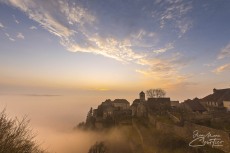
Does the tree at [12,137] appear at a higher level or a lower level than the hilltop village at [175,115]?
lower

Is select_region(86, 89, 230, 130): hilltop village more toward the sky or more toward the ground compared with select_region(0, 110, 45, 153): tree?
more toward the sky

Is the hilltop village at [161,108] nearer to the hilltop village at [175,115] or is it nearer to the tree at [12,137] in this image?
the hilltop village at [175,115]

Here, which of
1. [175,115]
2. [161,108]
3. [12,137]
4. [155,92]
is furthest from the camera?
[155,92]

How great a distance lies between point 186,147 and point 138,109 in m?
44.4

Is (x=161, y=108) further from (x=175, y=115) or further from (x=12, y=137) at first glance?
(x=12, y=137)

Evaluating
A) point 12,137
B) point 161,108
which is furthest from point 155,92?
point 12,137

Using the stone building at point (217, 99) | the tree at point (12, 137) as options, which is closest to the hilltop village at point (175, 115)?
the stone building at point (217, 99)

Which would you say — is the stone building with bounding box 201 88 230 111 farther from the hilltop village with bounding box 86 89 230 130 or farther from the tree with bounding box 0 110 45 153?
the tree with bounding box 0 110 45 153

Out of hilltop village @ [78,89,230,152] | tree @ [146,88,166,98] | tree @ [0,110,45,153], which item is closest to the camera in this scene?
tree @ [0,110,45,153]

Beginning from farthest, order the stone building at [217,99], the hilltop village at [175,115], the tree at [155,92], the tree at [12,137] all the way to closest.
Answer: the tree at [155,92], the stone building at [217,99], the hilltop village at [175,115], the tree at [12,137]

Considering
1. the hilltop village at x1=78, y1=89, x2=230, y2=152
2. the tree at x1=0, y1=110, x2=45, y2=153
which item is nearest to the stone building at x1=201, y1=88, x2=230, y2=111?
the hilltop village at x1=78, y1=89, x2=230, y2=152

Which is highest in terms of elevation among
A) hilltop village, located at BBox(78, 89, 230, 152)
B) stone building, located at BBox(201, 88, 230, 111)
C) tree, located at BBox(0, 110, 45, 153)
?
stone building, located at BBox(201, 88, 230, 111)

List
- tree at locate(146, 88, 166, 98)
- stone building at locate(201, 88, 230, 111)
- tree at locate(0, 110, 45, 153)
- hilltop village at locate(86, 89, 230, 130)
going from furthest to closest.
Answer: tree at locate(146, 88, 166, 98), stone building at locate(201, 88, 230, 111), hilltop village at locate(86, 89, 230, 130), tree at locate(0, 110, 45, 153)

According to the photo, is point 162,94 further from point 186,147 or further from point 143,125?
point 186,147
